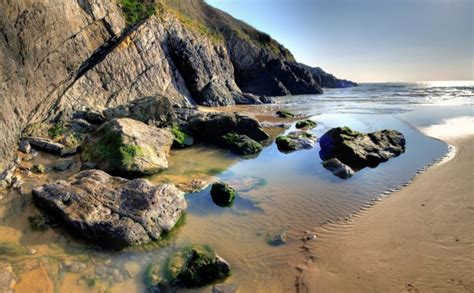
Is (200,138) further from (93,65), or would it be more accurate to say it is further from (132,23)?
(132,23)

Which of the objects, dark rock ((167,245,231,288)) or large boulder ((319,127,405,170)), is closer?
dark rock ((167,245,231,288))

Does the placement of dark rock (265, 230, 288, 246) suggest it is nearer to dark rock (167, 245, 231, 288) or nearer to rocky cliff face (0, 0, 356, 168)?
dark rock (167, 245, 231, 288)

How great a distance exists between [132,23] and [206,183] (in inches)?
943

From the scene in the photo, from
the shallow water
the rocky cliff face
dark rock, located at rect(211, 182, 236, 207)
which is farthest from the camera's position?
the rocky cliff face

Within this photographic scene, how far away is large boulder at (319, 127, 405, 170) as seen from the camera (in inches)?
534

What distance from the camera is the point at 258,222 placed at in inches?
328

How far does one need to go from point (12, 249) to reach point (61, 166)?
530cm

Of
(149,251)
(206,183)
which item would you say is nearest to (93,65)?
(206,183)

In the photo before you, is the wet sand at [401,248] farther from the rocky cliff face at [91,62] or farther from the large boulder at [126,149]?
the rocky cliff face at [91,62]

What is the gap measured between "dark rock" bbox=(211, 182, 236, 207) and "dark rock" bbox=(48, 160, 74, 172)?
566cm

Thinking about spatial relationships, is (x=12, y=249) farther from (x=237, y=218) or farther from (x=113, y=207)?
(x=237, y=218)

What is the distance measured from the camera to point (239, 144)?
611 inches

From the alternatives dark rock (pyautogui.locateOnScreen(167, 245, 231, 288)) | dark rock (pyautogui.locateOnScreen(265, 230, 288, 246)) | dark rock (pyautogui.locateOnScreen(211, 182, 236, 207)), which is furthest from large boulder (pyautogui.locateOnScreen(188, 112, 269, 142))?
dark rock (pyautogui.locateOnScreen(167, 245, 231, 288))

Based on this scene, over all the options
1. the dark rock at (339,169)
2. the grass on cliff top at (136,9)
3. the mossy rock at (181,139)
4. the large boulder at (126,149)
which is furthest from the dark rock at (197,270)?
the grass on cliff top at (136,9)
